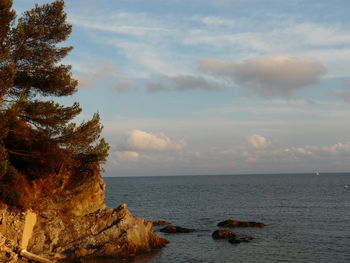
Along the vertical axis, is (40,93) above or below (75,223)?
above

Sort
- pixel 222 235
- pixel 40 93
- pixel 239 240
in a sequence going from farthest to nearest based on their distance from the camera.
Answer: pixel 222 235, pixel 239 240, pixel 40 93

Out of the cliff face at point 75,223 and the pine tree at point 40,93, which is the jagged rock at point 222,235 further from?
the pine tree at point 40,93

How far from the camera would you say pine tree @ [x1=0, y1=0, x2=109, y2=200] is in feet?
82.5

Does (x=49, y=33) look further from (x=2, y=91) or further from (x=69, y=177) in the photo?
(x=69, y=177)

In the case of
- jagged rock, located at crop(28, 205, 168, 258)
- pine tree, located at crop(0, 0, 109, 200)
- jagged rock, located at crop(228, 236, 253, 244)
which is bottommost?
jagged rock, located at crop(228, 236, 253, 244)

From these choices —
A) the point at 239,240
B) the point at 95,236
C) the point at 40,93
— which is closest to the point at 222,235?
the point at 239,240

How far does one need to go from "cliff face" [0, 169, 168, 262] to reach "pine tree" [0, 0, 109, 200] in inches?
96.6

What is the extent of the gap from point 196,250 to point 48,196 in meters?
15.1

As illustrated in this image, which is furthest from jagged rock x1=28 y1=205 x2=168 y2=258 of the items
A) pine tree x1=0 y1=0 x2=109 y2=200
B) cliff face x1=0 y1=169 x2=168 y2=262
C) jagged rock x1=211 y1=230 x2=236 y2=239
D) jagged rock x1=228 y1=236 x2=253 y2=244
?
jagged rock x1=211 y1=230 x2=236 y2=239

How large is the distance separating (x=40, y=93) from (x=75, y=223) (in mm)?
11618

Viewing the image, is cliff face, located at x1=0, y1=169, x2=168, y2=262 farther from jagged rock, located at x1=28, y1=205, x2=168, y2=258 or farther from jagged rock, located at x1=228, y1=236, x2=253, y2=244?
jagged rock, located at x1=228, y1=236, x2=253, y2=244

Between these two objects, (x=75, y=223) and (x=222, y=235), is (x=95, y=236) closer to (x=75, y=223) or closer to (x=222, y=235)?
(x=75, y=223)

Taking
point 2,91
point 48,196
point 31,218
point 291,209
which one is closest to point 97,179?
point 48,196

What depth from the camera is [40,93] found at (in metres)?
27.9
